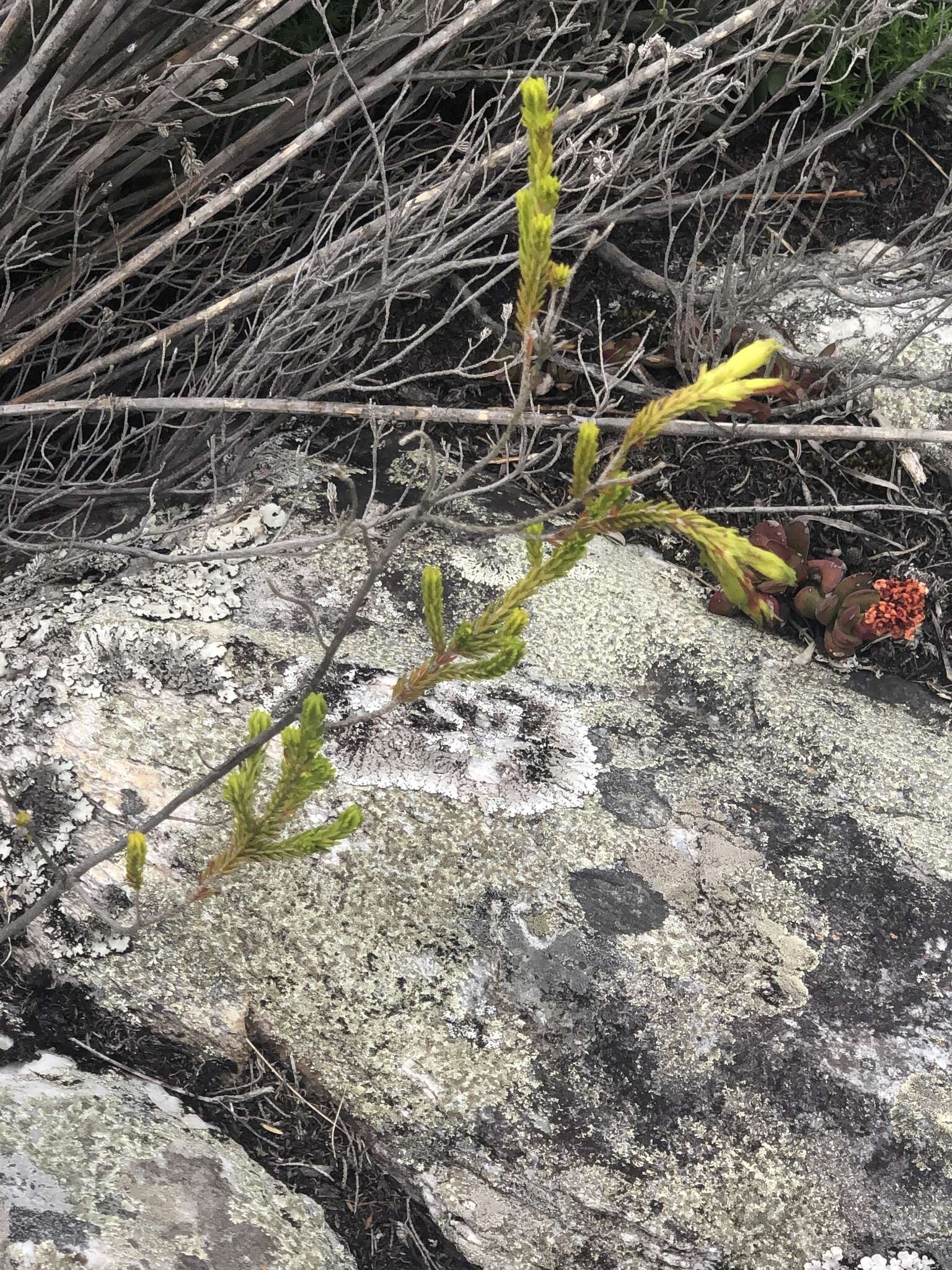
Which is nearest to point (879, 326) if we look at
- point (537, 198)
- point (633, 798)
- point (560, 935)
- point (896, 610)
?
point (896, 610)

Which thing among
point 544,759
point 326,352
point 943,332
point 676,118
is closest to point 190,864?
point 544,759

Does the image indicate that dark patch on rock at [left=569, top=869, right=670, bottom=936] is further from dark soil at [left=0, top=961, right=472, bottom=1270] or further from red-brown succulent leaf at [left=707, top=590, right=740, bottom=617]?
red-brown succulent leaf at [left=707, top=590, right=740, bottom=617]

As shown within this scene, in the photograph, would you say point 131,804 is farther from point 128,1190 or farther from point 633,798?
point 633,798

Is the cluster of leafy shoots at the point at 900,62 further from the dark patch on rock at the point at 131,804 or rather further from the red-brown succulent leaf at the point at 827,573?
the dark patch on rock at the point at 131,804

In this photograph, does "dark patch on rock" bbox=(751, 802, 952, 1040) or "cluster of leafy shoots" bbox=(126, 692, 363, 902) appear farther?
"dark patch on rock" bbox=(751, 802, 952, 1040)

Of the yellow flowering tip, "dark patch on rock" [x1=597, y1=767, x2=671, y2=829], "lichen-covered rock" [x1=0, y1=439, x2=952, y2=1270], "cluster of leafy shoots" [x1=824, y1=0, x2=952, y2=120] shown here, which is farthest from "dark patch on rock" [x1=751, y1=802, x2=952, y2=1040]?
"cluster of leafy shoots" [x1=824, y1=0, x2=952, y2=120]
